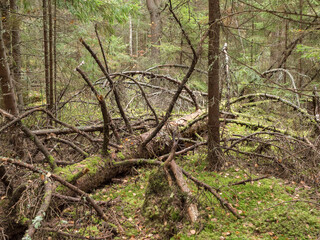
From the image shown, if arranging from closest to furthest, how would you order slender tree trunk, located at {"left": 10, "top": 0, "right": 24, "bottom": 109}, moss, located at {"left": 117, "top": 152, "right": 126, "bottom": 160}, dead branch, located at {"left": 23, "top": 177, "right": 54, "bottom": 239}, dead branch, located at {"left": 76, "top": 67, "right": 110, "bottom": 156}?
dead branch, located at {"left": 23, "top": 177, "right": 54, "bottom": 239} → dead branch, located at {"left": 76, "top": 67, "right": 110, "bottom": 156} → moss, located at {"left": 117, "top": 152, "right": 126, "bottom": 160} → slender tree trunk, located at {"left": 10, "top": 0, "right": 24, "bottom": 109}

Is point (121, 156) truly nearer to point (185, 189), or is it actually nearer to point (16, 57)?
point (185, 189)

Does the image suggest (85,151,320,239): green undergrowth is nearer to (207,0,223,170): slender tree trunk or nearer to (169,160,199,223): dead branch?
(169,160,199,223): dead branch

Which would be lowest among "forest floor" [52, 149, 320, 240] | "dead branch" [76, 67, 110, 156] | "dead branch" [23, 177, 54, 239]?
"forest floor" [52, 149, 320, 240]

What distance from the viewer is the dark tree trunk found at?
4.05 meters

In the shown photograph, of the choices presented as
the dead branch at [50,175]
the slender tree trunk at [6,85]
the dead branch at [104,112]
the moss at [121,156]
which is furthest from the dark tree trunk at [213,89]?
the slender tree trunk at [6,85]

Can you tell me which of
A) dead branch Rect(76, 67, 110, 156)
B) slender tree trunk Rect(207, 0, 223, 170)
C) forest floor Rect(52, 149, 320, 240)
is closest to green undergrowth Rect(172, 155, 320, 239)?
forest floor Rect(52, 149, 320, 240)

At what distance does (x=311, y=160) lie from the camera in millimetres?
4562

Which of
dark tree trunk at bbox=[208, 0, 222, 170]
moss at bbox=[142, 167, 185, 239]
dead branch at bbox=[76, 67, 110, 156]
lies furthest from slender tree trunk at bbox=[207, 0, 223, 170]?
dead branch at bbox=[76, 67, 110, 156]

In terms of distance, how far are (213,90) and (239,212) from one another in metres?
2.10

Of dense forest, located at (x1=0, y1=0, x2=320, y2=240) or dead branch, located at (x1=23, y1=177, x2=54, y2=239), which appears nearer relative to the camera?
dead branch, located at (x1=23, y1=177, x2=54, y2=239)

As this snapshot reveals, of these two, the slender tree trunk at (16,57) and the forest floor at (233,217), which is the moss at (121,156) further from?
the slender tree trunk at (16,57)

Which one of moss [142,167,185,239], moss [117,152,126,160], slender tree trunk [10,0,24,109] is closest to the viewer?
moss [142,167,185,239]

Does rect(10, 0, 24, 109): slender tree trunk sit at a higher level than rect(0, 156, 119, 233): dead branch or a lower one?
higher

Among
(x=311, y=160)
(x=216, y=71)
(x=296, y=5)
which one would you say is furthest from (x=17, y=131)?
(x=296, y=5)
